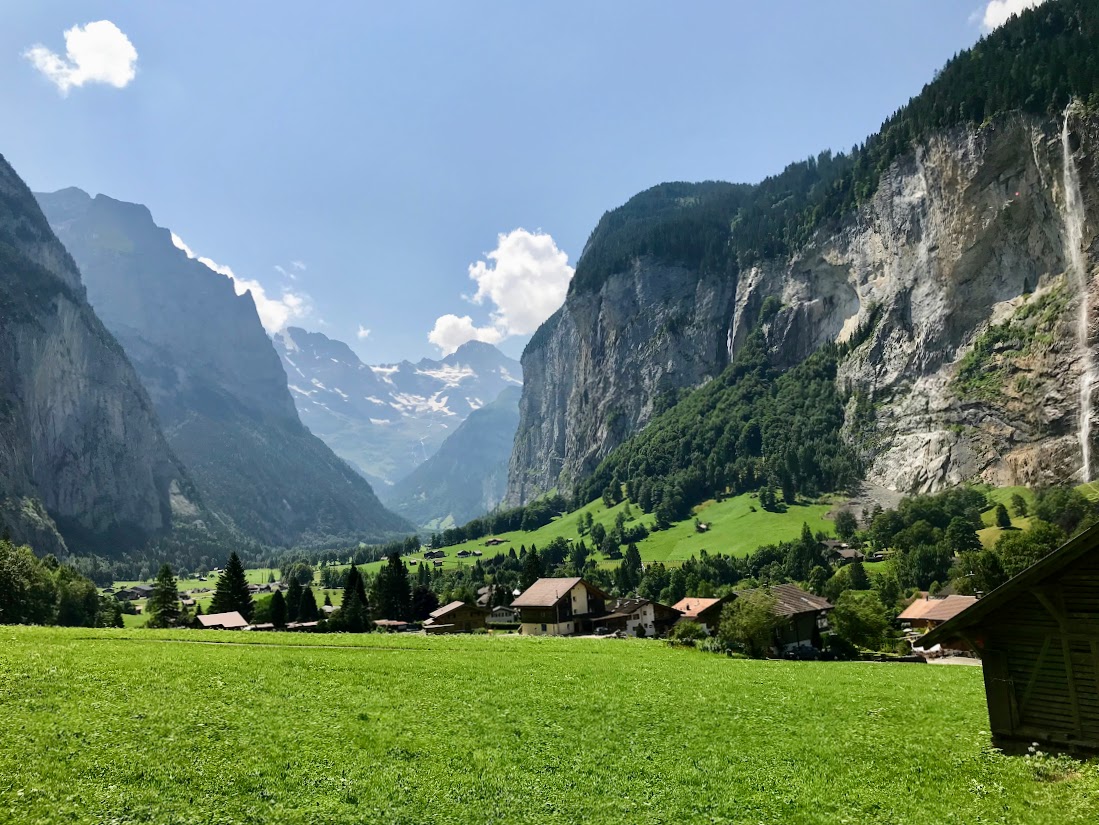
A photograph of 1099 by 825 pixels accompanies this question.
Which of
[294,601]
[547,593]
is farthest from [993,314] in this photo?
[294,601]

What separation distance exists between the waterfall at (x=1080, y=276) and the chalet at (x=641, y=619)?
112 metres

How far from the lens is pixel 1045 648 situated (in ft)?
47.5

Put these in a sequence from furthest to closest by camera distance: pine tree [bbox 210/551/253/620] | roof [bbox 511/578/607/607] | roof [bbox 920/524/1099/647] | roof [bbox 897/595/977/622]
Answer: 1. pine tree [bbox 210/551/253/620]
2. roof [bbox 511/578/607/607]
3. roof [bbox 897/595/977/622]
4. roof [bbox 920/524/1099/647]

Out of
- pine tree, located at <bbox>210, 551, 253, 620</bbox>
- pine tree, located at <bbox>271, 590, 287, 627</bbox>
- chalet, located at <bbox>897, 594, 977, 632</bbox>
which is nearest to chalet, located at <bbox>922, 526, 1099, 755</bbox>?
chalet, located at <bbox>897, 594, 977, 632</bbox>

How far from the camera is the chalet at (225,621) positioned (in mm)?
92312

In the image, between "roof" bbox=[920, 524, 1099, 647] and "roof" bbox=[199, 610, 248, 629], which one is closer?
"roof" bbox=[920, 524, 1099, 647]

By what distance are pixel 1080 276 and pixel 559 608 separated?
15421cm

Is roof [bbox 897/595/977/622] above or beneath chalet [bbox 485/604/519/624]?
above

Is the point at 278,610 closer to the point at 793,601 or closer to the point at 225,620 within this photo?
the point at 225,620

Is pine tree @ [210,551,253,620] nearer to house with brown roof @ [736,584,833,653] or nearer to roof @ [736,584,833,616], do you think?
roof @ [736,584,833,616]

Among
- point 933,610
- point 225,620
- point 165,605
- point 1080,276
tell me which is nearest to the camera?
point 933,610

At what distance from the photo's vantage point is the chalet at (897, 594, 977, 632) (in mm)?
79375

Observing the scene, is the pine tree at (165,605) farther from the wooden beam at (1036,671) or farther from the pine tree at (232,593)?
the wooden beam at (1036,671)

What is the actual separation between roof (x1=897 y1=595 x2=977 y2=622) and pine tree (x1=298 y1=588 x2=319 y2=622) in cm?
9540
